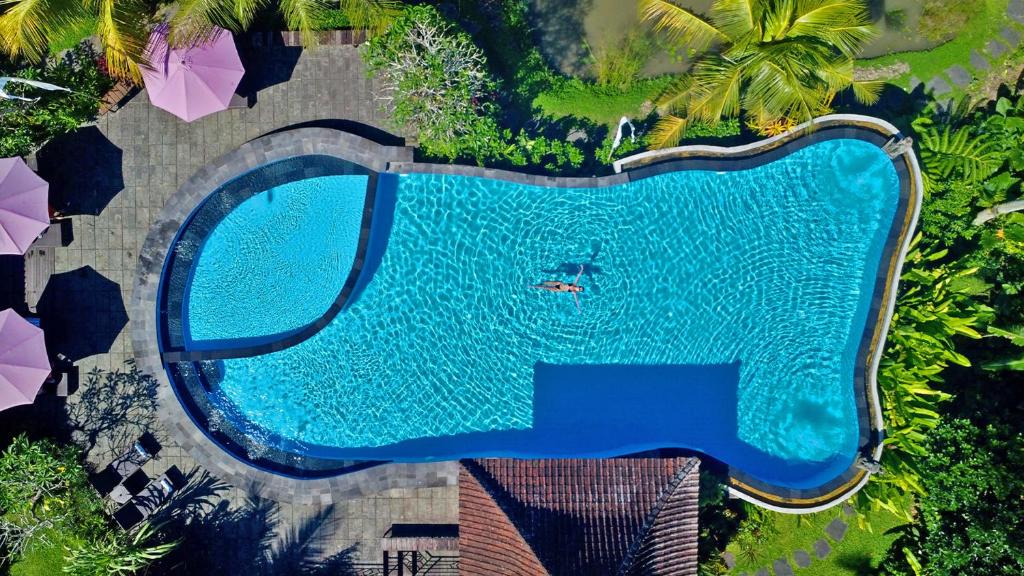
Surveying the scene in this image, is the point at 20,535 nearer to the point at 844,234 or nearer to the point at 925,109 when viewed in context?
the point at 844,234

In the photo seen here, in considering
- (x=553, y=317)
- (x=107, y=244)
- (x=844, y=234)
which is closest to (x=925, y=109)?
(x=844, y=234)

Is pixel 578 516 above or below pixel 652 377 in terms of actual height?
below

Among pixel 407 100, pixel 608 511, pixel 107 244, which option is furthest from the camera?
pixel 107 244

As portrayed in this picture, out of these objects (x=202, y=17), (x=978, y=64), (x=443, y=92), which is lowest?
(x=443, y=92)

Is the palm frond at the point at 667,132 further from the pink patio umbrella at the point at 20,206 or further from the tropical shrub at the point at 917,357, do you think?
the pink patio umbrella at the point at 20,206

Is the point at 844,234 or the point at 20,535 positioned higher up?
the point at 844,234

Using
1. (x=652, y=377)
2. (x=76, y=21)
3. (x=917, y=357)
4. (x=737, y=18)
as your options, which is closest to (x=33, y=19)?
(x=76, y=21)

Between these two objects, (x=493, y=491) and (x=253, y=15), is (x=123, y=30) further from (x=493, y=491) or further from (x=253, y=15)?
(x=493, y=491)
